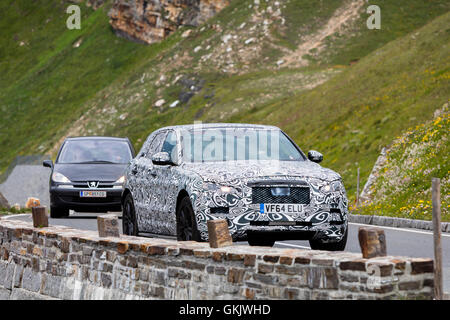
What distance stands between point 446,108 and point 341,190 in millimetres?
19698

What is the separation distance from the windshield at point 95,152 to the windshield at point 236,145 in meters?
9.23

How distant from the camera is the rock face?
90.0m

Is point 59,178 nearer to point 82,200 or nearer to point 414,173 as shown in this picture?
point 82,200

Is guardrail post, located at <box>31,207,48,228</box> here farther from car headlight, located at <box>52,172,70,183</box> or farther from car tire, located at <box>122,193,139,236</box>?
car headlight, located at <box>52,172,70,183</box>

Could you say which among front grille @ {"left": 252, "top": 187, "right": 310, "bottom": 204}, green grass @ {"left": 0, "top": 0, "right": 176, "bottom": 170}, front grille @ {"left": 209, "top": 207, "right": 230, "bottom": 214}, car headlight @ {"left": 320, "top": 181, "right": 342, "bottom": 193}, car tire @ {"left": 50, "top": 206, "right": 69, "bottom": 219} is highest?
green grass @ {"left": 0, "top": 0, "right": 176, "bottom": 170}

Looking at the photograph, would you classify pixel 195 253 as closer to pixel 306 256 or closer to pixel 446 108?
pixel 306 256

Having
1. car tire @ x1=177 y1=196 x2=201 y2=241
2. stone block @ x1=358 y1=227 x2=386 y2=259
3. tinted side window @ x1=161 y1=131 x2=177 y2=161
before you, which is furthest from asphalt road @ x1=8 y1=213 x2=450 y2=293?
stone block @ x1=358 y1=227 x2=386 y2=259

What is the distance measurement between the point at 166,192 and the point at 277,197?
185cm

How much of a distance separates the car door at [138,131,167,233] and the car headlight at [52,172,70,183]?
764 cm

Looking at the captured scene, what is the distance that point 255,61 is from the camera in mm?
75750

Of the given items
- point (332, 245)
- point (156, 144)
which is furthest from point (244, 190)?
point (156, 144)

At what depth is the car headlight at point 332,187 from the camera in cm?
1137

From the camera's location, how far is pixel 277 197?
11.1 metres

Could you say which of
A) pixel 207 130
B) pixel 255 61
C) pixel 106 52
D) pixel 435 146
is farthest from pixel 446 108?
pixel 106 52
